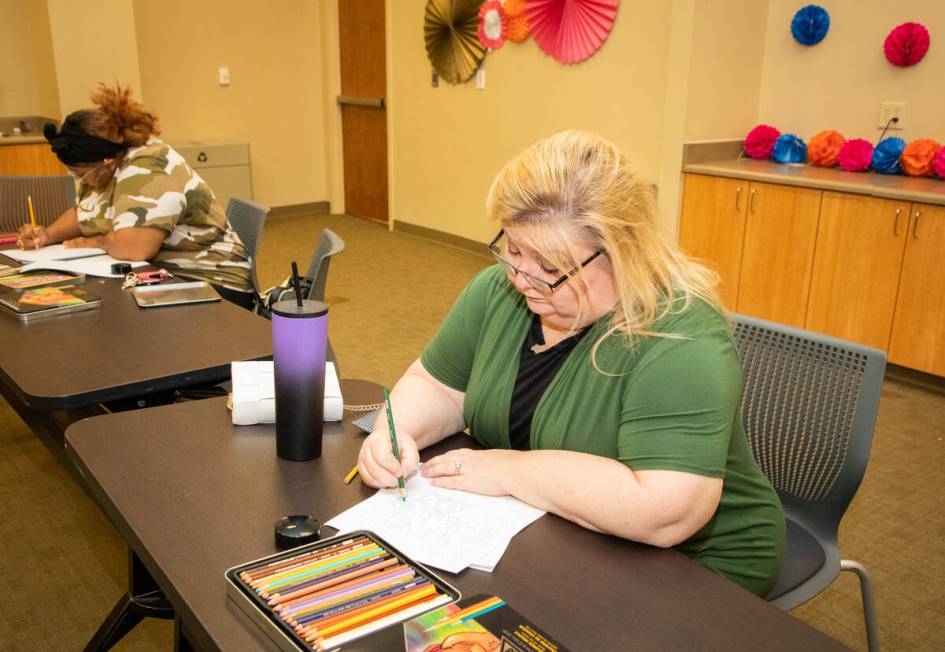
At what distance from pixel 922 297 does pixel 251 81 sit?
5.18 meters

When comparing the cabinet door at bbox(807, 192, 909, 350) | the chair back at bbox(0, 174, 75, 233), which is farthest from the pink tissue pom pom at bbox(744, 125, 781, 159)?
the chair back at bbox(0, 174, 75, 233)

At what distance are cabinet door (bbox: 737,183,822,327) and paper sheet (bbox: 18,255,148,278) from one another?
110 inches

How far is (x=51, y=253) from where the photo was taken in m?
2.70

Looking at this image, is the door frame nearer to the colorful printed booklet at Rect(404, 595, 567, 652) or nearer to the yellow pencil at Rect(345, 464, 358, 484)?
the yellow pencil at Rect(345, 464, 358, 484)

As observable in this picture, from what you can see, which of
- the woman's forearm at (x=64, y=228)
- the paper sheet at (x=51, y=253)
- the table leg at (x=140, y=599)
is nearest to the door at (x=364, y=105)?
the woman's forearm at (x=64, y=228)

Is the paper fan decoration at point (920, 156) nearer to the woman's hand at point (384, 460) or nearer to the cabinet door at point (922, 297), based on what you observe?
the cabinet door at point (922, 297)

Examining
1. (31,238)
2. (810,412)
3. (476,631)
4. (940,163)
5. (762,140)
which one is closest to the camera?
(476,631)

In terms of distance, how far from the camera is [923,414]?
340cm

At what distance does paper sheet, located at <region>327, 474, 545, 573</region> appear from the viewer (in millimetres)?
1118

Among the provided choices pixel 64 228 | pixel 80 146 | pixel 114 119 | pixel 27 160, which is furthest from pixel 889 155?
Answer: pixel 27 160

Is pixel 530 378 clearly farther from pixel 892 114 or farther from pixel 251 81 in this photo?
pixel 251 81

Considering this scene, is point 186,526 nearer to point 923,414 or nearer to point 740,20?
point 923,414

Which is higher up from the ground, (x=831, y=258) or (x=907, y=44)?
(x=907, y=44)

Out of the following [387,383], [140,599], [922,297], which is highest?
[922,297]
